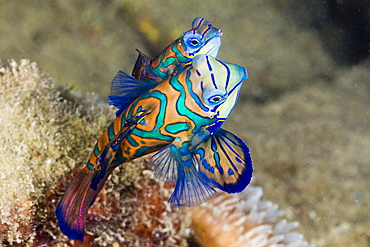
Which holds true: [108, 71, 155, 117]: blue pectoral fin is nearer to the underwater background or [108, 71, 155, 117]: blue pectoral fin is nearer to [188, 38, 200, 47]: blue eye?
[188, 38, 200, 47]: blue eye

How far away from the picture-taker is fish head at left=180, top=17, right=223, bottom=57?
7.50 feet

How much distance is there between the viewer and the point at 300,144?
4.52m

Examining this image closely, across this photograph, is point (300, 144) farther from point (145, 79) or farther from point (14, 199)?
point (14, 199)

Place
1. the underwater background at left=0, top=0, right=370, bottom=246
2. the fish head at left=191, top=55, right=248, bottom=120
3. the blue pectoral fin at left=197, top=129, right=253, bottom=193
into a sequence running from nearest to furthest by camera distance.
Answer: the fish head at left=191, top=55, right=248, bottom=120 < the blue pectoral fin at left=197, top=129, right=253, bottom=193 < the underwater background at left=0, top=0, right=370, bottom=246

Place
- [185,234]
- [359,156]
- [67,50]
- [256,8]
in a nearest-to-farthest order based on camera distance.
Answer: [185,234], [359,156], [67,50], [256,8]

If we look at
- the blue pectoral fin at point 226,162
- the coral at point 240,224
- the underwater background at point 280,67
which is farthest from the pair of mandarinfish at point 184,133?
the underwater background at point 280,67

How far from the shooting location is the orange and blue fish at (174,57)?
2176mm

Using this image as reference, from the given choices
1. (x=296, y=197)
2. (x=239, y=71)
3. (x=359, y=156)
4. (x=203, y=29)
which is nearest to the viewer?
(x=239, y=71)

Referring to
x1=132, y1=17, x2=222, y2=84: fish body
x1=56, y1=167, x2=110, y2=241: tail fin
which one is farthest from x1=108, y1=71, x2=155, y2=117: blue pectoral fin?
x1=56, y1=167, x2=110, y2=241: tail fin

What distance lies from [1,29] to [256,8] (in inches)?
156

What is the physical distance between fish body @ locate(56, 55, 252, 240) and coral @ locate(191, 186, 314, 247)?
92cm

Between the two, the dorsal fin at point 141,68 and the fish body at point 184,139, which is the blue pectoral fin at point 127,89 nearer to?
the fish body at point 184,139

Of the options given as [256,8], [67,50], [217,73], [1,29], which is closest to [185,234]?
[217,73]

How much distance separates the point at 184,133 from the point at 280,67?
4017 mm
